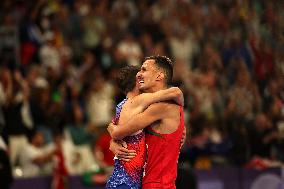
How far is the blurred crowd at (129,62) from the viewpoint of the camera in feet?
40.6

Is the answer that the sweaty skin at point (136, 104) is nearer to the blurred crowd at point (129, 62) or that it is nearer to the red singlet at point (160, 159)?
the red singlet at point (160, 159)

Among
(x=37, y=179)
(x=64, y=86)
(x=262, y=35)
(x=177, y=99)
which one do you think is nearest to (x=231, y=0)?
(x=262, y=35)

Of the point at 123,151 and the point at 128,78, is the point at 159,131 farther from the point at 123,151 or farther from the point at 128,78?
the point at 128,78

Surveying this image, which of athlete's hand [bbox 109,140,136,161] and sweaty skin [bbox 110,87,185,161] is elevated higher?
sweaty skin [bbox 110,87,185,161]

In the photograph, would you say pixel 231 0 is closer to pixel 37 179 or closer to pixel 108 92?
pixel 108 92

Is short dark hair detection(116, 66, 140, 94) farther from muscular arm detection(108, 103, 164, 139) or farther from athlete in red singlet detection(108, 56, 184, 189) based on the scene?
muscular arm detection(108, 103, 164, 139)

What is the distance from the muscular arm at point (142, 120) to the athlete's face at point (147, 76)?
241 mm

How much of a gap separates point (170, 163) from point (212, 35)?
839 centimetres

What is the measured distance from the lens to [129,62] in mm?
14594

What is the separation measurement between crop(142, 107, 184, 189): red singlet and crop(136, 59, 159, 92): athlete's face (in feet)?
1.24

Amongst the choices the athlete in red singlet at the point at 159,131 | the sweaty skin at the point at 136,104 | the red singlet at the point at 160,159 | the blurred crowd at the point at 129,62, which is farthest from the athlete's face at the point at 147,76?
the blurred crowd at the point at 129,62

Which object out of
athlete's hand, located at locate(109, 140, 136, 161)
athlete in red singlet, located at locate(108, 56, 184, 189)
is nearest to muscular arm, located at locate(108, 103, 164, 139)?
athlete in red singlet, located at locate(108, 56, 184, 189)

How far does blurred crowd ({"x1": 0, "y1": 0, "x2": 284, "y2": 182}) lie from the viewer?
12375 mm

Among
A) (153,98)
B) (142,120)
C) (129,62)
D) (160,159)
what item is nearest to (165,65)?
(153,98)
